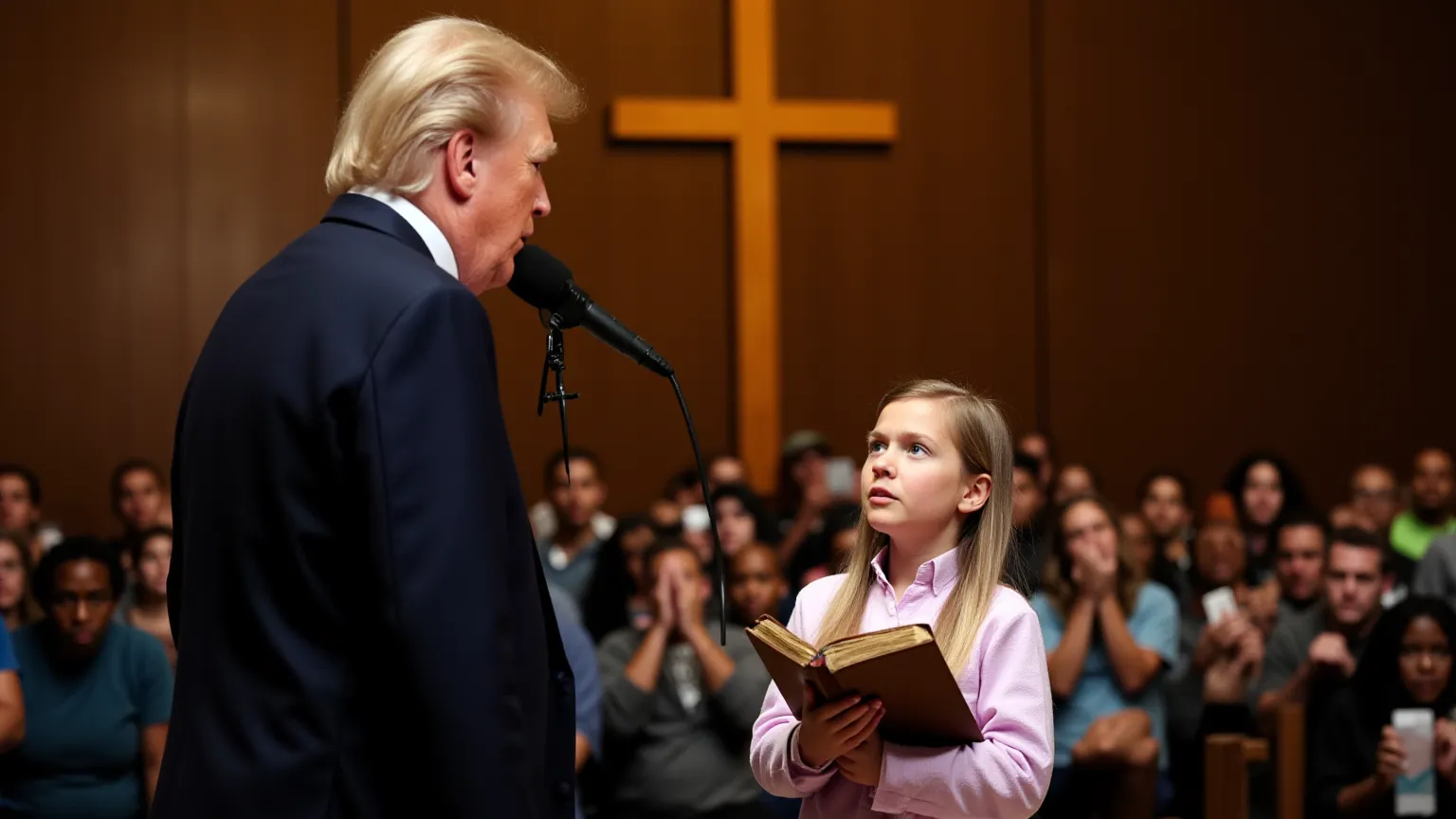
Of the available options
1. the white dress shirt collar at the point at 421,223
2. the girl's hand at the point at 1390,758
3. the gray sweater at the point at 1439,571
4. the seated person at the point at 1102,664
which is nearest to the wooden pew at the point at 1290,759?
the girl's hand at the point at 1390,758

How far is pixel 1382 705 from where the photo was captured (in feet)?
15.8

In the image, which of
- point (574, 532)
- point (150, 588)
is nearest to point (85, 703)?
point (150, 588)

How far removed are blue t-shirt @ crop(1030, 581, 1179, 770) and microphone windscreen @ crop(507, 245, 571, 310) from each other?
3.11m

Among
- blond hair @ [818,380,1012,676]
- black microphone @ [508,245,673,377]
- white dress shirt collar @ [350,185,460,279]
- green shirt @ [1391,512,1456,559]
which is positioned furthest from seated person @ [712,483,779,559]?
white dress shirt collar @ [350,185,460,279]

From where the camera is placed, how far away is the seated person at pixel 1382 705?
15.2 feet

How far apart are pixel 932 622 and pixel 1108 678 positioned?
2.96 m

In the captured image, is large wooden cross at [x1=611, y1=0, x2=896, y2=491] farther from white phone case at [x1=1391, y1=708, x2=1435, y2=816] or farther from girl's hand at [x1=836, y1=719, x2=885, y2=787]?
girl's hand at [x1=836, y1=719, x2=885, y2=787]

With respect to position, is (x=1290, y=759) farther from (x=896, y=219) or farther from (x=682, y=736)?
(x=896, y=219)

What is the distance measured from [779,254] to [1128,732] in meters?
4.62

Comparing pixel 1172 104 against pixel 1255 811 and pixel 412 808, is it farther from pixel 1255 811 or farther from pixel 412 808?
pixel 412 808

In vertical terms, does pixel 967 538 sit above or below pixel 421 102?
below

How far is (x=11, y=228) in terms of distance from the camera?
26.8 ft

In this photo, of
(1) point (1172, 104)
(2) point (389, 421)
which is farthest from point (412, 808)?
(1) point (1172, 104)

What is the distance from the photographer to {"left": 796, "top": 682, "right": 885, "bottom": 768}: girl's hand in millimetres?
2053
